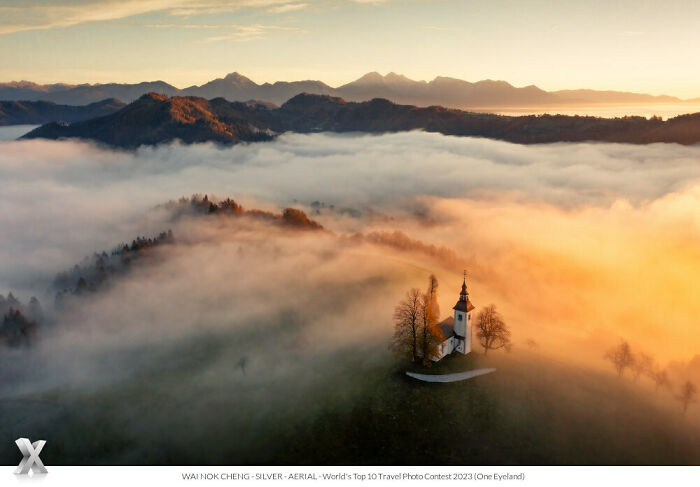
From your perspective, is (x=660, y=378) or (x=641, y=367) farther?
(x=641, y=367)

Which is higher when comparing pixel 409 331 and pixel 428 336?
pixel 428 336

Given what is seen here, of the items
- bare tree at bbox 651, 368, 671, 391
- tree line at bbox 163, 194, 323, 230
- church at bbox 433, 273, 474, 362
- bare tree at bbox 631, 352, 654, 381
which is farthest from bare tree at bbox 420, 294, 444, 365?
tree line at bbox 163, 194, 323, 230

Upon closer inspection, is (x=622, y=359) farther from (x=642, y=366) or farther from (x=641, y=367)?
(x=642, y=366)

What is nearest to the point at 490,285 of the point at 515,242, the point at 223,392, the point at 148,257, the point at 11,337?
the point at 515,242

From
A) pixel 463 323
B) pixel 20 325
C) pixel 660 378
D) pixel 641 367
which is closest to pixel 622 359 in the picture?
pixel 641 367

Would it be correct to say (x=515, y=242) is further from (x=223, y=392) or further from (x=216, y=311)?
(x=223, y=392)

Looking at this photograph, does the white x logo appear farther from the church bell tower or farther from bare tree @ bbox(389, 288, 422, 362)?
the church bell tower

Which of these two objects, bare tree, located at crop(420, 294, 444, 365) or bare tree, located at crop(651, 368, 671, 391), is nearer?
bare tree, located at crop(651, 368, 671, 391)

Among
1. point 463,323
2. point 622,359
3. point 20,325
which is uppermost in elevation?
point 463,323
